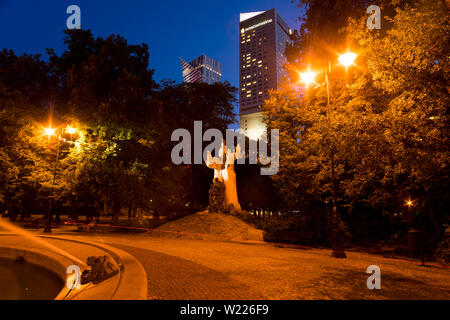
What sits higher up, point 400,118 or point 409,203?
point 400,118

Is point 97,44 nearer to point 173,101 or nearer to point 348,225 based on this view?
point 173,101

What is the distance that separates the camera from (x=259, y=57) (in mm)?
136500

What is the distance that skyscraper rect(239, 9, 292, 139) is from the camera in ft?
421

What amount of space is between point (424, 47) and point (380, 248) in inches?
439

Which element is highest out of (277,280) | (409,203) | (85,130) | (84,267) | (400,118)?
(85,130)

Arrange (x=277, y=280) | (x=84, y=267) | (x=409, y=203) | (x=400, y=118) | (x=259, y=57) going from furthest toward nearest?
(x=259, y=57), (x=409, y=203), (x=84, y=267), (x=400, y=118), (x=277, y=280)

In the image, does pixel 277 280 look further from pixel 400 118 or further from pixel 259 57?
pixel 259 57

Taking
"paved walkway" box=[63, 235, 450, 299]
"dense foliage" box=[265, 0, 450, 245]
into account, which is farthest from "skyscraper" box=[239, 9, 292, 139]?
"paved walkway" box=[63, 235, 450, 299]

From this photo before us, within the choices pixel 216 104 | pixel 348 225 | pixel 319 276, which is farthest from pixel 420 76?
pixel 216 104

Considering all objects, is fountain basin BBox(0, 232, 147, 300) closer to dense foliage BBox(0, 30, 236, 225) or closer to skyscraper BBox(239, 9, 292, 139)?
dense foliage BBox(0, 30, 236, 225)

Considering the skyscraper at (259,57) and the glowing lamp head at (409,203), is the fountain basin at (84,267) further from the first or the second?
the skyscraper at (259,57)

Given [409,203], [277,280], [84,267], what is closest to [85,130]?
[84,267]

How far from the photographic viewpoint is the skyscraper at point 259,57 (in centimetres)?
12825

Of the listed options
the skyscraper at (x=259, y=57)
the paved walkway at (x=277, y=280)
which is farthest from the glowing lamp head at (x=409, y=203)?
the skyscraper at (x=259, y=57)
